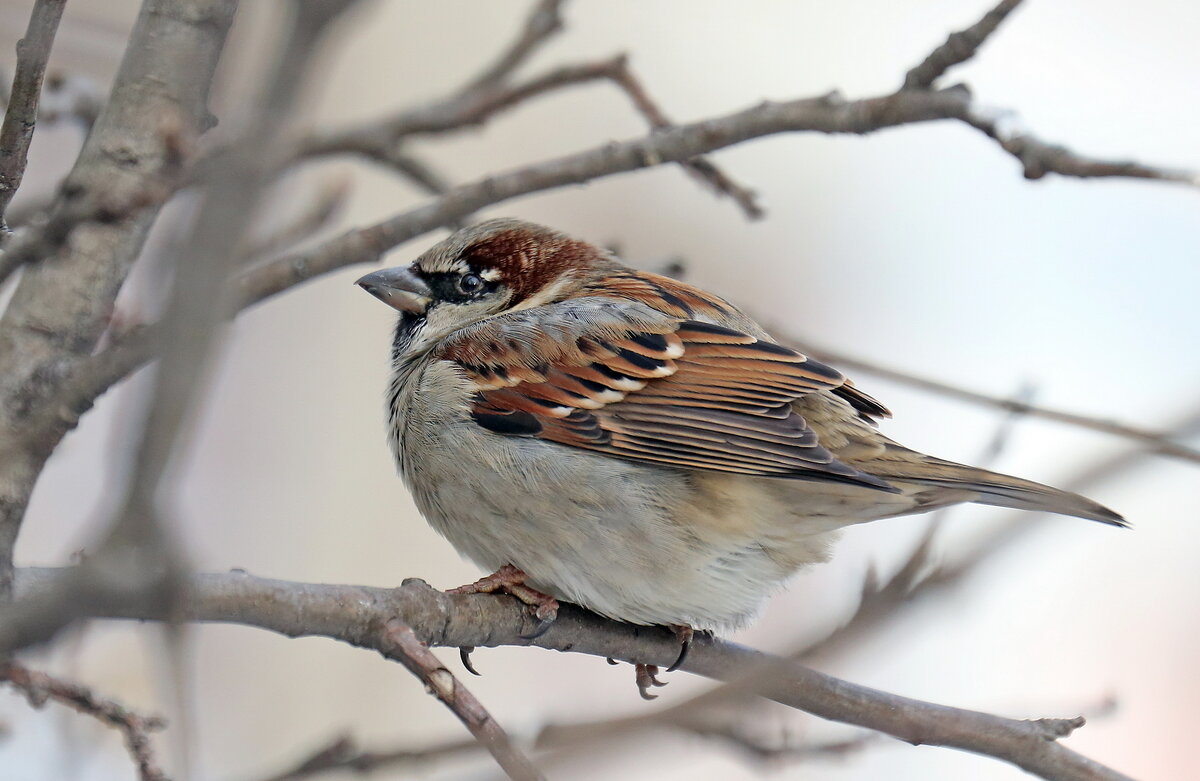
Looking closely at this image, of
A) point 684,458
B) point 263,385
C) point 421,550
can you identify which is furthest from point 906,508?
point 263,385

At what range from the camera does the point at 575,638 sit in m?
2.36

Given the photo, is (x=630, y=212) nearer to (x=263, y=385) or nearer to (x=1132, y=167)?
(x=263, y=385)

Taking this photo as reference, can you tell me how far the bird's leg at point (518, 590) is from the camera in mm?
2320

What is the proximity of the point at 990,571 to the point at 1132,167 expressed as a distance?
0.81 meters

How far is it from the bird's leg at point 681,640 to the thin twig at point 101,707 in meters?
1.10

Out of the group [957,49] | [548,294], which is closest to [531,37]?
[548,294]

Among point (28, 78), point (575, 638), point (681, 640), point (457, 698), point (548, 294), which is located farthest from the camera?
point (548, 294)

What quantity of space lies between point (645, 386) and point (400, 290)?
0.82m

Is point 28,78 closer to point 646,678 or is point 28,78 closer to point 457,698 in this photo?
point 457,698

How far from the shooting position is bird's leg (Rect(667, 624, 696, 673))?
2.45 meters

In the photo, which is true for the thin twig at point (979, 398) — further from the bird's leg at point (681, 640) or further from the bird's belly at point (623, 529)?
the bird's leg at point (681, 640)

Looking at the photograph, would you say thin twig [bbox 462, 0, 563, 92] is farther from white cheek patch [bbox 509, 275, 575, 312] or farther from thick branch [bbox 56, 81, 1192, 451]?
white cheek patch [bbox 509, 275, 575, 312]

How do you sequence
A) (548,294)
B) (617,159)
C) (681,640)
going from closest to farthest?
(617,159)
(681,640)
(548,294)

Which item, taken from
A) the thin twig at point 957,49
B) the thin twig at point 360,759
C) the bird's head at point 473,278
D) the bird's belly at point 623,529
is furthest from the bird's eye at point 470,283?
the thin twig at point 360,759
